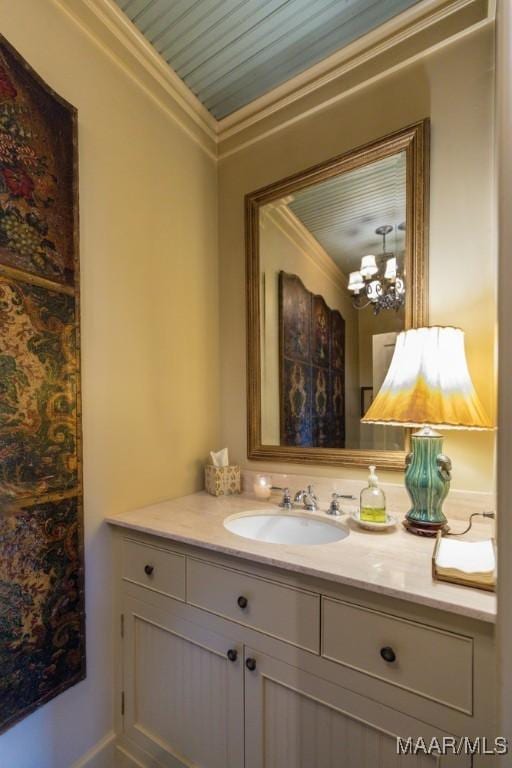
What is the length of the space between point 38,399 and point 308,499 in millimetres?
985

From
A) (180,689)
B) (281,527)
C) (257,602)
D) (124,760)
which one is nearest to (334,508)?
(281,527)

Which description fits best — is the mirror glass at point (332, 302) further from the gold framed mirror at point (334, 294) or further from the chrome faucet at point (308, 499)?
the chrome faucet at point (308, 499)

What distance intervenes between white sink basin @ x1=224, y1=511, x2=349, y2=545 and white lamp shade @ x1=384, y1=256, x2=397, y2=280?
93 centimetres

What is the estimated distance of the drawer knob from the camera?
2.56ft

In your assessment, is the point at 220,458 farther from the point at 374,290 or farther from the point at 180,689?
the point at 374,290

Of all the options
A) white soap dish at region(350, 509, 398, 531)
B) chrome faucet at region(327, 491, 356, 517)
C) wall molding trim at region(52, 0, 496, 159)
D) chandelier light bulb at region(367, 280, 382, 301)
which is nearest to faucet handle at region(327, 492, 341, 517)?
chrome faucet at region(327, 491, 356, 517)

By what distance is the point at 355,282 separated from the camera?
1.44 meters

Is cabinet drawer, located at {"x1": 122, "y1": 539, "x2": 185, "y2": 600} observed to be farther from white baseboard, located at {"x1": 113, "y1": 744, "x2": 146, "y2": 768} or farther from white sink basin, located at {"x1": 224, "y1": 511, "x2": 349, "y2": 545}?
white baseboard, located at {"x1": 113, "y1": 744, "x2": 146, "y2": 768}

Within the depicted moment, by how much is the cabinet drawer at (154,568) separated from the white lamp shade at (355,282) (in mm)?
1159

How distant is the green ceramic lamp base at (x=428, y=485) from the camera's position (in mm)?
1093

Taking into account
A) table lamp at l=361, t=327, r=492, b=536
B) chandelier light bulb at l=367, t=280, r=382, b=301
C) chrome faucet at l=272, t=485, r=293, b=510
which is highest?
chandelier light bulb at l=367, t=280, r=382, b=301

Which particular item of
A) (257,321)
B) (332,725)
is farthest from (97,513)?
(257,321)

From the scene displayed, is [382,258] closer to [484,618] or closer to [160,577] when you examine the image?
[484,618]

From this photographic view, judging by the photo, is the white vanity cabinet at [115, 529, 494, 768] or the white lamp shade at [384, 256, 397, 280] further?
the white lamp shade at [384, 256, 397, 280]
